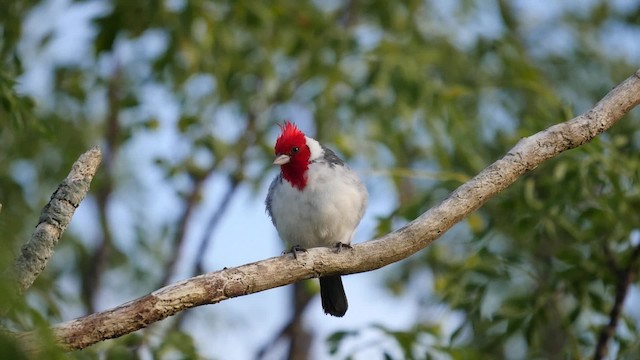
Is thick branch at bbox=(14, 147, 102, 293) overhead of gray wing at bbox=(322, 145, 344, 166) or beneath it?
beneath

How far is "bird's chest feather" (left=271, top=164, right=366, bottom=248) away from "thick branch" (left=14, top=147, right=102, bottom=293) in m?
1.46

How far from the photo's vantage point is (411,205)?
518 centimetres

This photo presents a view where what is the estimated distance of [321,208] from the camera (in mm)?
4926

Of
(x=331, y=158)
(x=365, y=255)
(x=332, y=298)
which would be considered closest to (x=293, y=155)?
(x=331, y=158)

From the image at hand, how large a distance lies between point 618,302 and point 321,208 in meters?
1.73

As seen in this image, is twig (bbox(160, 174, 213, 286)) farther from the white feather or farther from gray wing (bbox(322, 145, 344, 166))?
the white feather

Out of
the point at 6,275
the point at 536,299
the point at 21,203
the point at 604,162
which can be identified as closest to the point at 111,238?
the point at 21,203

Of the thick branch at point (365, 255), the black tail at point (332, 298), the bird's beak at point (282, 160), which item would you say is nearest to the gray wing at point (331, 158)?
the bird's beak at point (282, 160)

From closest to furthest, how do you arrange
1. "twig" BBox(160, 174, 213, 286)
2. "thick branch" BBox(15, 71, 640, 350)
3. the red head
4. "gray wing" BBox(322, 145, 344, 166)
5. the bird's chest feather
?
"thick branch" BBox(15, 71, 640, 350), the bird's chest feather, the red head, "gray wing" BBox(322, 145, 344, 166), "twig" BBox(160, 174, 213, 286)

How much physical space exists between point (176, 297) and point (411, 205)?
7.02 ft

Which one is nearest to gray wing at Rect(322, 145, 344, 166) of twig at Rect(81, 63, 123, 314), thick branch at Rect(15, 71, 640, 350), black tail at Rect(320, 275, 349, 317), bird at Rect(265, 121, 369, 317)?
bird at Rect(265, 121, 369, 317)

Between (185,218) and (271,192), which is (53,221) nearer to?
(271,192)

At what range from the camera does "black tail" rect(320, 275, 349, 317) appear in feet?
16.6

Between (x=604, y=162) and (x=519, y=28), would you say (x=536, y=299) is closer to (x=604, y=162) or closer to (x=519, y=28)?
(x=604, y=162)
